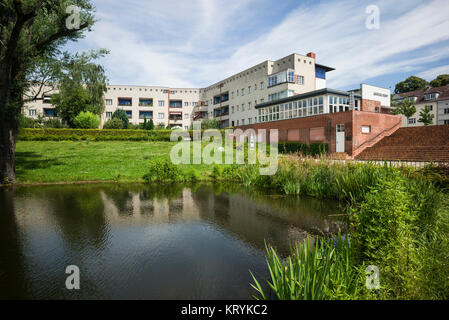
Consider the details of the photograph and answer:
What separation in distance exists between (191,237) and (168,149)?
1868 cm

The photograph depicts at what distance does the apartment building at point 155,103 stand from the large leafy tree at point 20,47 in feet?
152

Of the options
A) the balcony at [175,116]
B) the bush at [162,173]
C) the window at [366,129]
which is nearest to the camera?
the bush at [162,173]

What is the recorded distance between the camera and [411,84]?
7094cm

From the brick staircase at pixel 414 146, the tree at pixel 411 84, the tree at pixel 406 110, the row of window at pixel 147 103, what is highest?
the tree at pixel 411 84

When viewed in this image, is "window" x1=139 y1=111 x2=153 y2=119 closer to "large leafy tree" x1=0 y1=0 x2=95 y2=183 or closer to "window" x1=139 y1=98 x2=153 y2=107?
"window" x1=139 y1=98 x2=153 y2=107

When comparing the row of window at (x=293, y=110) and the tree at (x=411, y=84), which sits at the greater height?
the tree at (x=411, y=84)

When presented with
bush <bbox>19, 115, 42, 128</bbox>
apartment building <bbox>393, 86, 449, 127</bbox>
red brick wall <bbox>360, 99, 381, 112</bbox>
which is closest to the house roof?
apartment building <bbox>393, 86, 449, 127</bbox>

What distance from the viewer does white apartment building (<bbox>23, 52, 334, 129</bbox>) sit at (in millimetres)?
37719

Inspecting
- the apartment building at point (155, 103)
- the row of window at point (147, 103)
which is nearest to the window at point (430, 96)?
the apartment building at point (155, 103)

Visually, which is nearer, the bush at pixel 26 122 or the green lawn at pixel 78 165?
the bush at pixel 26 122

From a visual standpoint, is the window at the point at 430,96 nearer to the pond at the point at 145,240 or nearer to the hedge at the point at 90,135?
the hedge at the point at 90,135

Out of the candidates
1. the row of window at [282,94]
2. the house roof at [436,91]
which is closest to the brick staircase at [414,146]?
the row of window at [282,94]

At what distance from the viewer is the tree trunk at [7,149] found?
12211 mm

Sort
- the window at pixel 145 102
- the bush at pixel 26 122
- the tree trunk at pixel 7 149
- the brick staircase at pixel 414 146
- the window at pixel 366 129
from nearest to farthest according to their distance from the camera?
the tree trunk at pixel 7 149 → the bush at pixel 26 122 → the brick staircase at pixel 414 146 → the window at pixel 366 129 → the window at pixel 145 102
